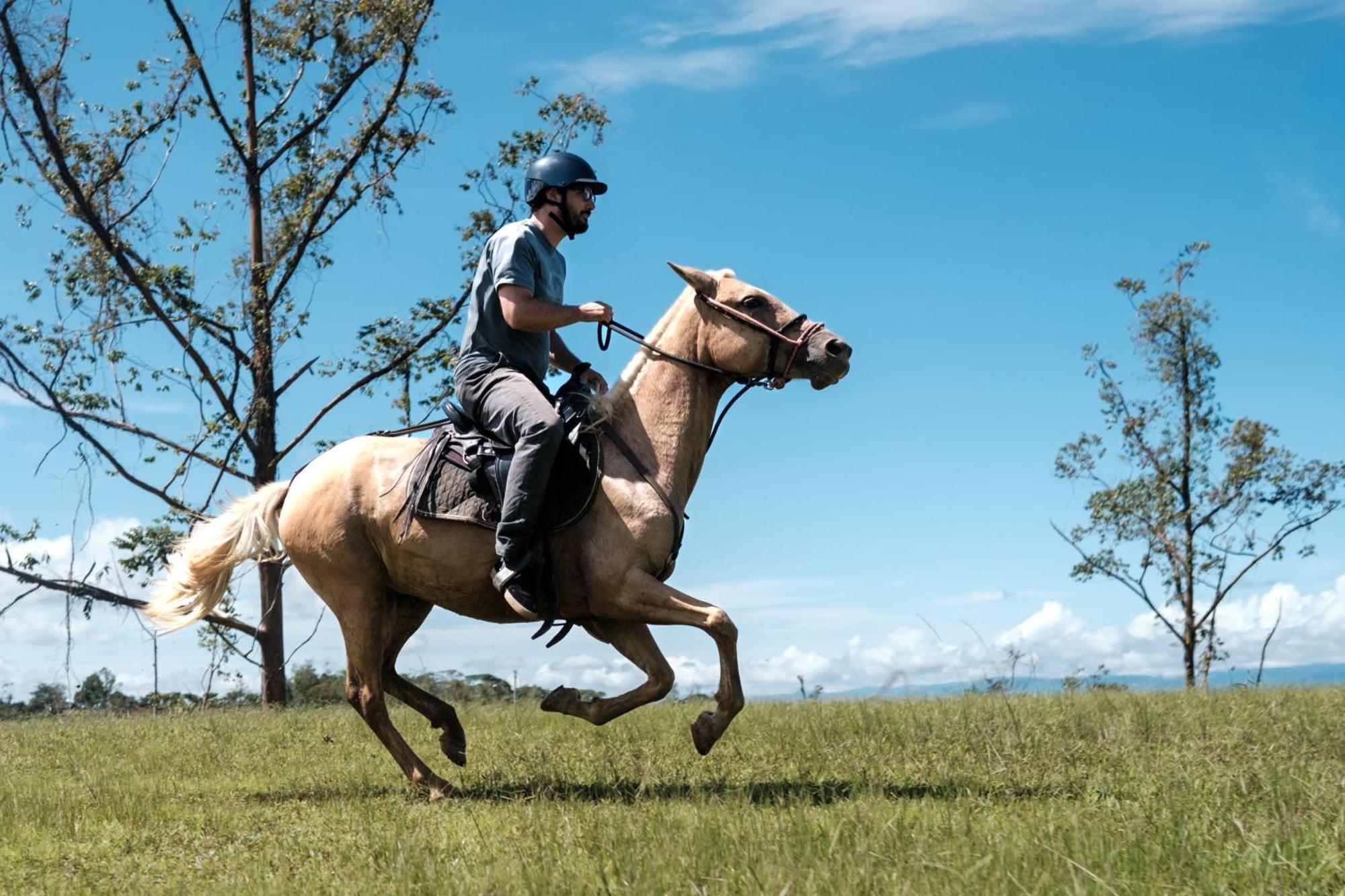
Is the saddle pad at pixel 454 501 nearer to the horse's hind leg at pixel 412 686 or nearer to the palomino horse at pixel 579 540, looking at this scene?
the palomino horse at pixel 579 540

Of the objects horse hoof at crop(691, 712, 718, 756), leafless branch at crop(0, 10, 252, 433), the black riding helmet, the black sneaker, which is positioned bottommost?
horse hoof at crop(691, 712, 718, 756)

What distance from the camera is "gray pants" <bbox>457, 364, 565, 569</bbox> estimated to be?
7.62m

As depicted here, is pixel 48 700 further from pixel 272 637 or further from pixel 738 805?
pixel 738 805

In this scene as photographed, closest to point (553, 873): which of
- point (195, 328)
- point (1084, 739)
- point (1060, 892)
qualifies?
point (1060, 892)

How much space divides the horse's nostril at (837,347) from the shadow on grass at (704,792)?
2.52 metres

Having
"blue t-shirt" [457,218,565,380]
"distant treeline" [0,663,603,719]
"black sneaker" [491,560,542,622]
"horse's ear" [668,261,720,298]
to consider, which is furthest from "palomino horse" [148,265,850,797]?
"distant treeline" [0,663,603,719]

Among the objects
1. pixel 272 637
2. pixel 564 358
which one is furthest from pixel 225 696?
pixel 564 358

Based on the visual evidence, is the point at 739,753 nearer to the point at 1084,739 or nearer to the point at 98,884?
the point at 1084,739

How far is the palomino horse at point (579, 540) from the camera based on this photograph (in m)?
7.64

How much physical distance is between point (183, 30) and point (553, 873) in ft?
72.6

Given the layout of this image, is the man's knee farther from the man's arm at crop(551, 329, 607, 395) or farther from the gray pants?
the man's arm at crop(551, 329, 607, 395)

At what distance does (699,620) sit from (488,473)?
1687 mm

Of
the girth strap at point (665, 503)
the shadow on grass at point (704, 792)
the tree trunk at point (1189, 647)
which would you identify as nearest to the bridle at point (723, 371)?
the girth strap at point (665, 503)

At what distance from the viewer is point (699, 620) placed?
7.38 metres
